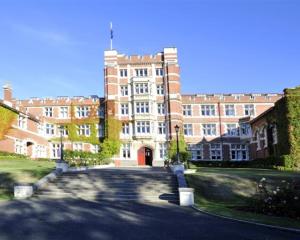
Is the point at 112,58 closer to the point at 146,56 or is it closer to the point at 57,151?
the point at 146,56

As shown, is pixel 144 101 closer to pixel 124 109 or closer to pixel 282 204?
pixel 124 109

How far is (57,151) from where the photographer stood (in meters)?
56.0

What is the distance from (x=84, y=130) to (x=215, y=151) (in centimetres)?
1903

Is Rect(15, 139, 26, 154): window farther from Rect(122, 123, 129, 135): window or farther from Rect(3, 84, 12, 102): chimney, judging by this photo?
Rect(122, 123, 129, 135): window

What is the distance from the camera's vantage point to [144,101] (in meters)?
53.1

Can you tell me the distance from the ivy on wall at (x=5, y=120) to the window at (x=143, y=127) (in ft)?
54.3

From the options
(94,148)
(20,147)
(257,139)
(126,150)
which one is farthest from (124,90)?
(257,139)

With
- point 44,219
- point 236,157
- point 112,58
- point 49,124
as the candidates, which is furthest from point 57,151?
point 44,219

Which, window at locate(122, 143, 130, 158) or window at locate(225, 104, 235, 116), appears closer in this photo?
window at locate(122, 143, 130, 158)

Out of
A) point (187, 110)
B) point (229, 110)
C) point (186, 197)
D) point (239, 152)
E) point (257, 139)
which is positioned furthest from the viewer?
point (229, 110)

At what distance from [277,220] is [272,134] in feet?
98.0

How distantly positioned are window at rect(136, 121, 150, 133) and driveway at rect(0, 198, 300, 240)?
3581 centimetres

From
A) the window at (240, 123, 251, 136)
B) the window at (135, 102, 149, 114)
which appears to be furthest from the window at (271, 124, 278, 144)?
the window at (135, 102, 149, 114)

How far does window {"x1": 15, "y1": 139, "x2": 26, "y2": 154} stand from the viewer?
45000mm
